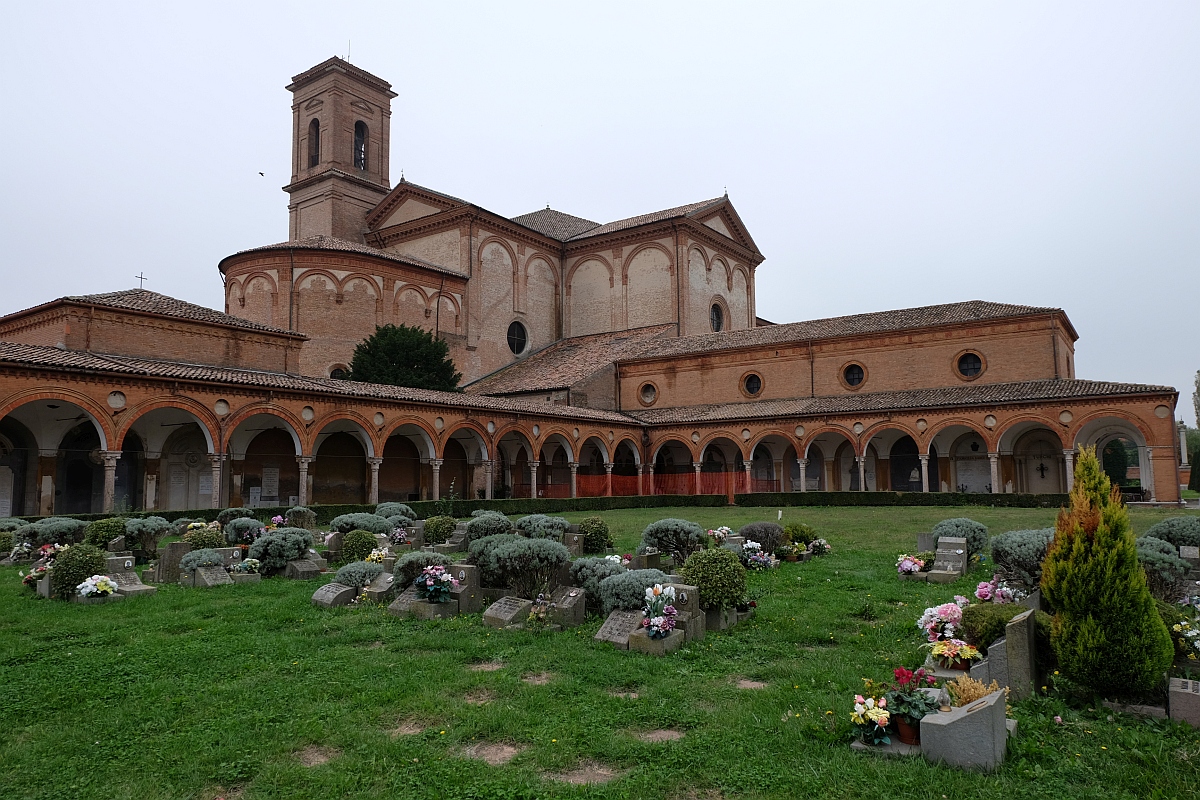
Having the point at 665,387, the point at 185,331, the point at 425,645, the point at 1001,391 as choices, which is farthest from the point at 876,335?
the point at 425,645

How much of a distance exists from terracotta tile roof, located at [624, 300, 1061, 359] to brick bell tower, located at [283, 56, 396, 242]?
1812cm

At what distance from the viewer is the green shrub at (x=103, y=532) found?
12.5m

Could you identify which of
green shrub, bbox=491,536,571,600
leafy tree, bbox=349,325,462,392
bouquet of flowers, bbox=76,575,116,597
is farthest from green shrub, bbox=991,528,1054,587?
leafy tree, bbox=349,325,462,392

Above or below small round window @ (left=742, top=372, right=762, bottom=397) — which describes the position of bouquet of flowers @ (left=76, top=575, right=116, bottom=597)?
below

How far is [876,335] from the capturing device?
30.7 m

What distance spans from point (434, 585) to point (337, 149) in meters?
37.4

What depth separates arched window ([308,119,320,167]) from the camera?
1628 inches

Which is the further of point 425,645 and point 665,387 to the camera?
point 665,387

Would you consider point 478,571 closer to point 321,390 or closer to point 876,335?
point 321,390

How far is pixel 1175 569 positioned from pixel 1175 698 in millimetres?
3100

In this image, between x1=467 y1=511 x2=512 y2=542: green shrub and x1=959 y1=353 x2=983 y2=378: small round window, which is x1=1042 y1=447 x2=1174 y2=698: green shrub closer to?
x1=467 y1=511 x2=512 y2=542: green shrub

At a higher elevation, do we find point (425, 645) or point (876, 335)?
point (876, 335)

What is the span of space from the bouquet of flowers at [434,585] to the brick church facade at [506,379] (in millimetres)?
13627

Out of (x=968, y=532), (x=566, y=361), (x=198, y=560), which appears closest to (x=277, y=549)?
(x=198, y=560)
